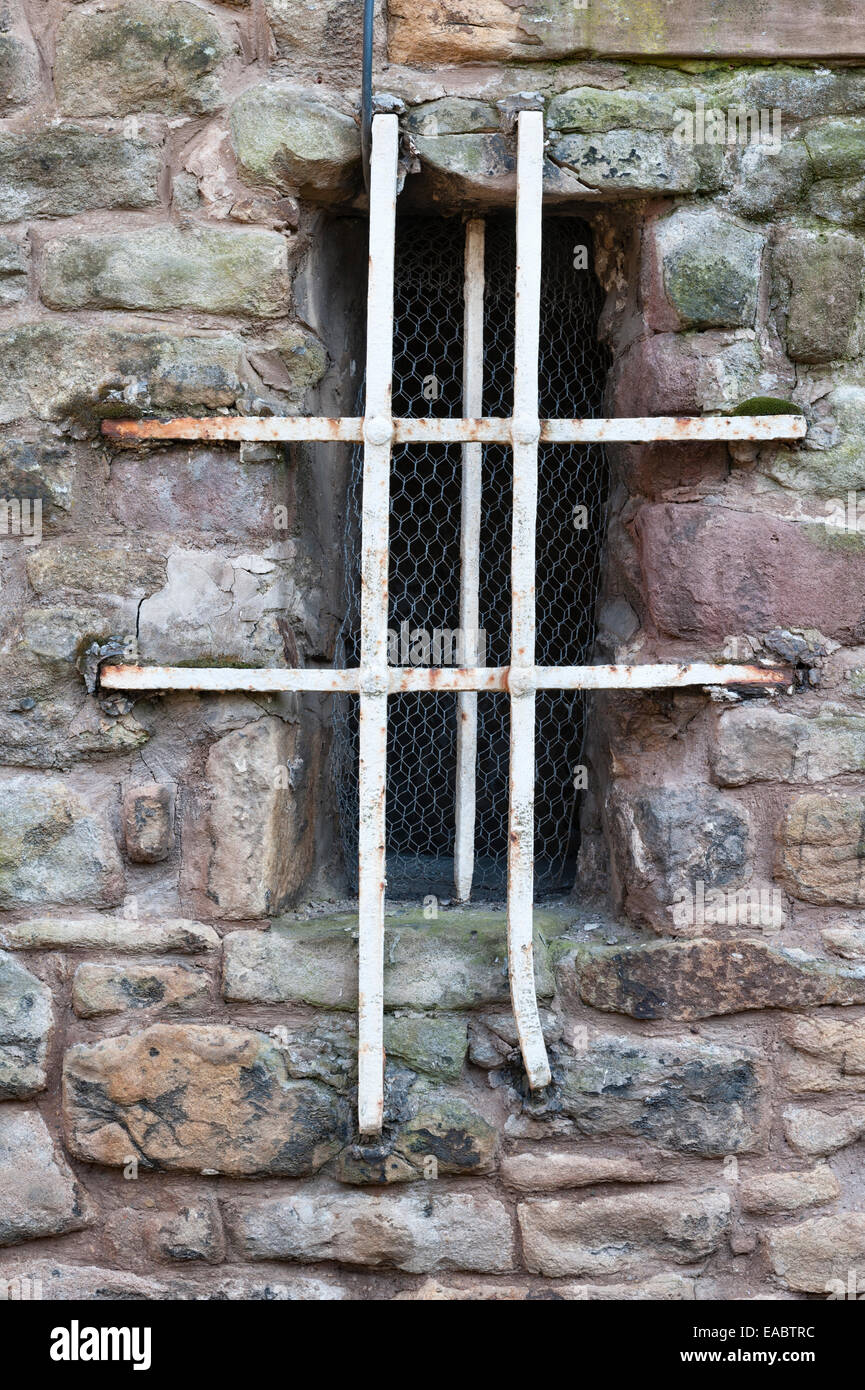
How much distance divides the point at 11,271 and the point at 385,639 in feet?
2.82

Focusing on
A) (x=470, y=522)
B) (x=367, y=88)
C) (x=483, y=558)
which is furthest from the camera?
(x=483, y=558)

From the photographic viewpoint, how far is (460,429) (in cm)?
177

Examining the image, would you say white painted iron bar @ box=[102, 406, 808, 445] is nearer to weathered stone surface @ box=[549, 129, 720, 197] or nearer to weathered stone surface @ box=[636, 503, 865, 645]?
weathered stone surface @ box=[636, 503, 865, 645]

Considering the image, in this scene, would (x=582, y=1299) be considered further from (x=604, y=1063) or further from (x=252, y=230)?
(x=252, y=230)

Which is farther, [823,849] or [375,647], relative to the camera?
[823,849]

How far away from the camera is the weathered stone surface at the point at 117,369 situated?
1.82 m

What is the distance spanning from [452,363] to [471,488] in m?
0.33

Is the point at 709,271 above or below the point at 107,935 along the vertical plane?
above

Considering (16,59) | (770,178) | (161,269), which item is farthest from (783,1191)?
(16,59)

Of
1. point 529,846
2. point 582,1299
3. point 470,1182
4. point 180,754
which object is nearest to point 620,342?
point 529,846

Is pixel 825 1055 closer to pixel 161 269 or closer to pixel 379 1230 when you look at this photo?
pixel 379 1230

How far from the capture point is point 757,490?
1875mm

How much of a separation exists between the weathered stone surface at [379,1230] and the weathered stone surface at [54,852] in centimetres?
56

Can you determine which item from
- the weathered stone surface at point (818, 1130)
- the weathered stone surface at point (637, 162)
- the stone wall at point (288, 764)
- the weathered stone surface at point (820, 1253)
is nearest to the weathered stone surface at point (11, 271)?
the stone wall at point (288, 764)
